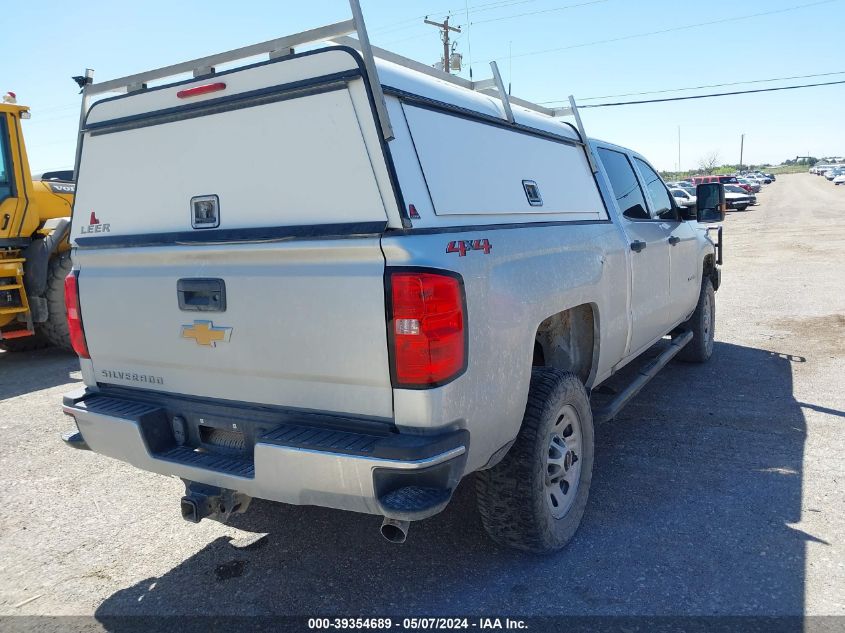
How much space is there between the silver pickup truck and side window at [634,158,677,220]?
1.99 m

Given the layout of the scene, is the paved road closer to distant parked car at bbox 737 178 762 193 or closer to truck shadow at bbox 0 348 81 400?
truck shadow at bbox 0 348 81 400

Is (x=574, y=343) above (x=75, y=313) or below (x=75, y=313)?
below

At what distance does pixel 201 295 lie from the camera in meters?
2.91

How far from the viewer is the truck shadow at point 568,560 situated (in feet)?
9.76

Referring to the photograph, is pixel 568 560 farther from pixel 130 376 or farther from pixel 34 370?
pixel 34 370

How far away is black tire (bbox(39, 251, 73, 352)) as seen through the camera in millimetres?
8320

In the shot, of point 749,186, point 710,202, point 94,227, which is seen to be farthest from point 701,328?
point 749,186

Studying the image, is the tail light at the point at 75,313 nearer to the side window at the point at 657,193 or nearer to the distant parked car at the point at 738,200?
the side window at the point at 657,193

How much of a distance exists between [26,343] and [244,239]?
304 inches

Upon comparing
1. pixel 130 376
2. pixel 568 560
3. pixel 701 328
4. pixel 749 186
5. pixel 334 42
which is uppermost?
pixel 334 42

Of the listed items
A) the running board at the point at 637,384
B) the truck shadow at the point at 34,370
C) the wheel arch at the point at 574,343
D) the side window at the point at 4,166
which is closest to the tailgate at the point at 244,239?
the wheel arch at the point at 574,343

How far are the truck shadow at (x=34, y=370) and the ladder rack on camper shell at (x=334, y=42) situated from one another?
4604 millimetres

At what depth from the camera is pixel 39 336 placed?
8.96 m

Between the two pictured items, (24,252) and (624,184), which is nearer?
(624,184)
